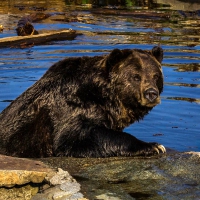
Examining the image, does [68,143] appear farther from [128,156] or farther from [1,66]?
[1,66]

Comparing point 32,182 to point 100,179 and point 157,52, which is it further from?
point 157,52

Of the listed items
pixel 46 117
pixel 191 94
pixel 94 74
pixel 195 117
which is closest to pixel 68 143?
pixel 46 117

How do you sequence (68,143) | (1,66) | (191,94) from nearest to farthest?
(68,143)
(191,94)
(1,66)

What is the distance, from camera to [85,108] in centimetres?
687

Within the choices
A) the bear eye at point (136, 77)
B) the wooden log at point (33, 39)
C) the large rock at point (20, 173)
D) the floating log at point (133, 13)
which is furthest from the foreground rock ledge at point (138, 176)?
the floating log at point (133, 13)

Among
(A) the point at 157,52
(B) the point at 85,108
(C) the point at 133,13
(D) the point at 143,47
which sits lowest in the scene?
(D) the point at 143,47

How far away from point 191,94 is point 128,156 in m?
4.42

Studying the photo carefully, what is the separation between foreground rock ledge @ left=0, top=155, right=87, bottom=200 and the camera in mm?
5684

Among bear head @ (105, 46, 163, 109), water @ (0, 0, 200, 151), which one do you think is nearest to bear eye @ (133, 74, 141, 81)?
bear head @ (105, 46, 163, 109)

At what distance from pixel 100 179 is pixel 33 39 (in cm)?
901

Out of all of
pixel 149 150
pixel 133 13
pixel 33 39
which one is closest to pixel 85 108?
pixel 149 150

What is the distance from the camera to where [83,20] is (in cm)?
1906

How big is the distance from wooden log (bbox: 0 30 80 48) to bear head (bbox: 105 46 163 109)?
25.2ft

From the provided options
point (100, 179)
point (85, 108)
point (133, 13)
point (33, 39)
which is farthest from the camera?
point (133, 13)
